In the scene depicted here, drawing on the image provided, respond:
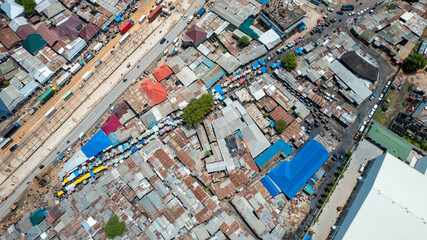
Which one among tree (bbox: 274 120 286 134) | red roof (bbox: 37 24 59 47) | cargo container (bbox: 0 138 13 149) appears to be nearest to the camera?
tree (bbox: 274 120 286 134)

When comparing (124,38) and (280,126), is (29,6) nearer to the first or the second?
(124,38)

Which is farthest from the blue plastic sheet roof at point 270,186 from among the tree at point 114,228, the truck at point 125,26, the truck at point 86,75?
the truck at point 125,26

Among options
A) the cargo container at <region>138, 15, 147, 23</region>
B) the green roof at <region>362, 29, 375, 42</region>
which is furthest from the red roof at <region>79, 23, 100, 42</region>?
the green roof at <region>362, 29, 375, 42</region>

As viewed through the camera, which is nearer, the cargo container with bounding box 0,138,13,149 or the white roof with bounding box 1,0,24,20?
the cargo container with bounding box 0,138,13,149

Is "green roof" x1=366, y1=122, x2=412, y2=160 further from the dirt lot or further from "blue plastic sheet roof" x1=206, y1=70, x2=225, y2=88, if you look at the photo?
"blue plastic sheet roof" x1=206, y1=70, x2=225, y2=88

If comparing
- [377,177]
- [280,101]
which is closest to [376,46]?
[280,101]

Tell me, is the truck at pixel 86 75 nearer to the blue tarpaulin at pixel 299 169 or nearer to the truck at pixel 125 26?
the truck at pixel 125 26

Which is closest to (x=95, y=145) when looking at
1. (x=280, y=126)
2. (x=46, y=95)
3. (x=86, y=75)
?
(x=86, y=75)
